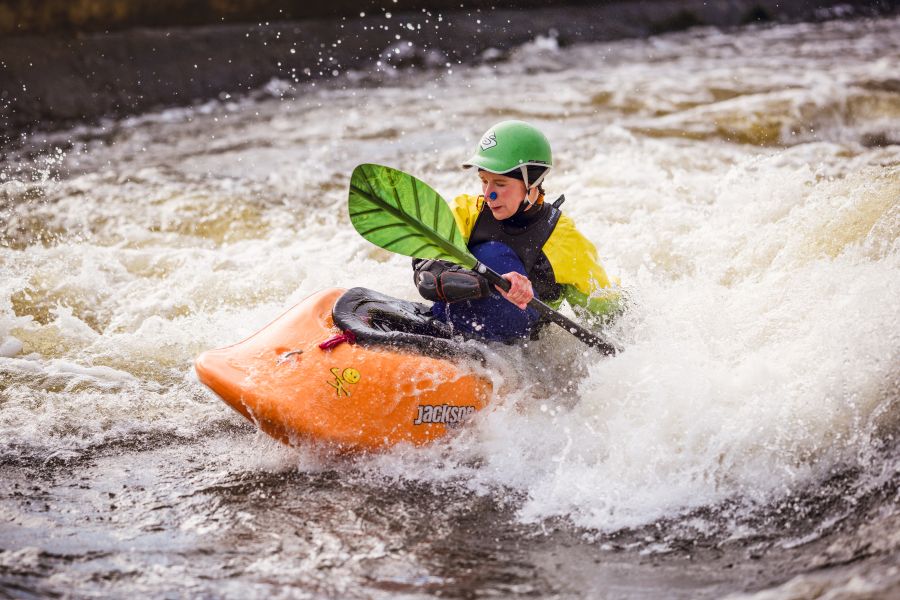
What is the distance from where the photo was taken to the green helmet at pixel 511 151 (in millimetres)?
3504

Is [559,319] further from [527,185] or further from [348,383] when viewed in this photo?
[348,383]

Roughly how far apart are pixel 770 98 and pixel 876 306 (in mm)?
6353

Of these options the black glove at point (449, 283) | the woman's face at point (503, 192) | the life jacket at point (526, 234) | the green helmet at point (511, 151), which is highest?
the green helmet at point (511, 151)

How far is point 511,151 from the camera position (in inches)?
138

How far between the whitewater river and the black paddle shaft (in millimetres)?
121

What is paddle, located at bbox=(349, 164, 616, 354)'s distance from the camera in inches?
137

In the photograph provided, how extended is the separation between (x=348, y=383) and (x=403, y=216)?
0.67 m

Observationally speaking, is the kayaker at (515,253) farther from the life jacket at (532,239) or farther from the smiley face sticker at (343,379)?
the smiley face sticker at (343,379)

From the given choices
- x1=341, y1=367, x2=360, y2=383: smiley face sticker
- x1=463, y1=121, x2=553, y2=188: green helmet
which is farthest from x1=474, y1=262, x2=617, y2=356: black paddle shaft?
x1=341, y1=367, x2=360, y2=383: smiley face sticker

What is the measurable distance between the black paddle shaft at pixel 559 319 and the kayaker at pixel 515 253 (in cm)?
4

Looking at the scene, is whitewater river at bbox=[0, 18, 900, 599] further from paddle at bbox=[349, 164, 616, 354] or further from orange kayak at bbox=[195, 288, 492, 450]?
paddle at bbox=[349, 164, 616, 354]

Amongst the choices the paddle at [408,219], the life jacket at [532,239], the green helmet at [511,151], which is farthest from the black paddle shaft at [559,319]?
the green helmet at [511,151]

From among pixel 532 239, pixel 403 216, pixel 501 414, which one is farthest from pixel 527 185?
pixel 501 414

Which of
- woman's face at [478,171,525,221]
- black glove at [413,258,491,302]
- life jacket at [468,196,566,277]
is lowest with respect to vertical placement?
black glove at [413,258,491,302]
